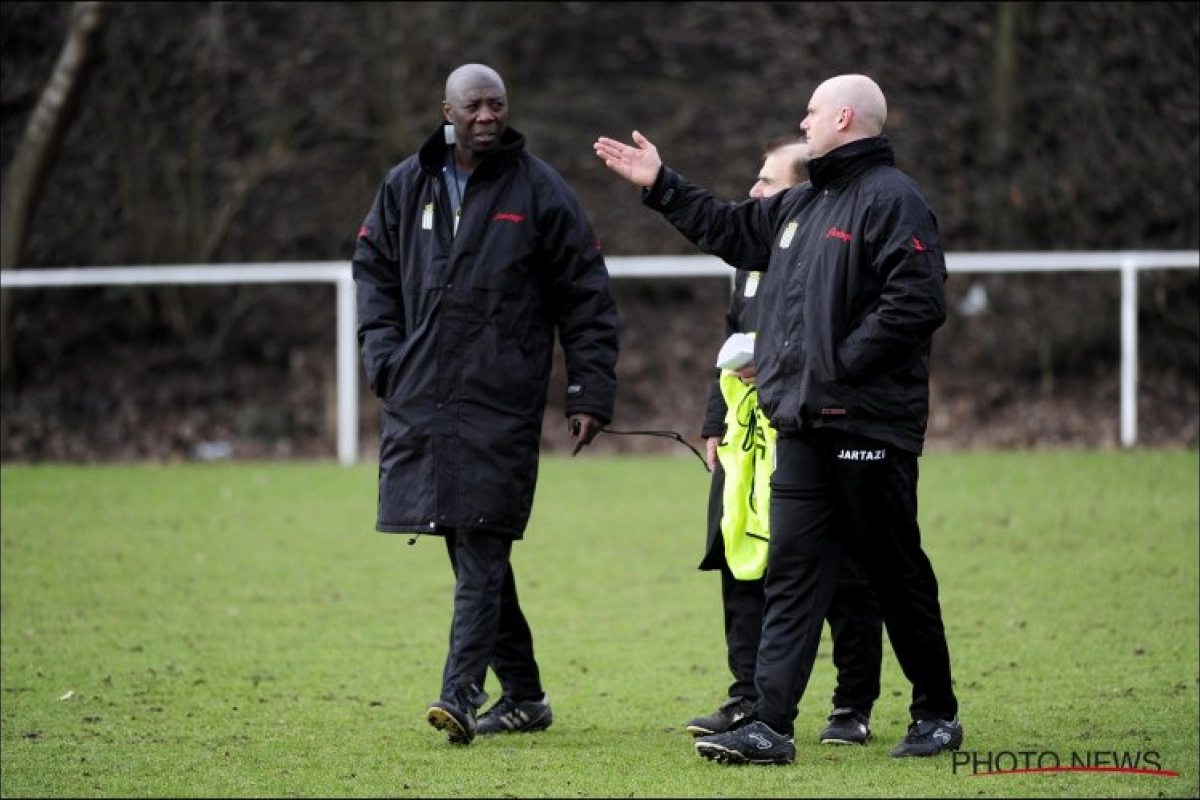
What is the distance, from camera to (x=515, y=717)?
6.29m

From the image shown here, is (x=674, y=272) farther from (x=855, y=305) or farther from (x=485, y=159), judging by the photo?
(x=855, y=305)

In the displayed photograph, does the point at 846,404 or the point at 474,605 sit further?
the point at 474,605

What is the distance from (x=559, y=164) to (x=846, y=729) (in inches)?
511

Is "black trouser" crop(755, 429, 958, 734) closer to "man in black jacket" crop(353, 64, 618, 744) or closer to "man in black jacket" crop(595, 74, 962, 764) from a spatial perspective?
"man in black jacket" crop(595, 74, 962, 764)

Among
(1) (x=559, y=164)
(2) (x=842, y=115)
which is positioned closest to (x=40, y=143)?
(1) (x=559, y=164)

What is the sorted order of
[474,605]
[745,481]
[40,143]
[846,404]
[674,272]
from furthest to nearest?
[40,143], [674,272], [745,481], [474,605], [846,404]

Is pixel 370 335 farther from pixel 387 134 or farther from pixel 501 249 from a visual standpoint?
pixel 387 134

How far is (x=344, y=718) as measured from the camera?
648 centimetres

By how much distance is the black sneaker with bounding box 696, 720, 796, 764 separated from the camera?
17.8 feet

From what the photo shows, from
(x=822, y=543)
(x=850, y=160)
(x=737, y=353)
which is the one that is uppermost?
(x=850, y=160)

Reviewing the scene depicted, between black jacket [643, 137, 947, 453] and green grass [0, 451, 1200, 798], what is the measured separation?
1052 mm

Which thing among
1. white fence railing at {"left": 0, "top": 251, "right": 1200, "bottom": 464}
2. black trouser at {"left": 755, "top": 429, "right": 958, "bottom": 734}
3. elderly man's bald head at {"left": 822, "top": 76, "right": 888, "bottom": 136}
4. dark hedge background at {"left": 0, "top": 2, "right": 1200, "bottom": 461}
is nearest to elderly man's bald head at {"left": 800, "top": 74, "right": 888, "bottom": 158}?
elderly man's bald head at {"left": 822, "top": 76, "right": 888, "bottom": 136}

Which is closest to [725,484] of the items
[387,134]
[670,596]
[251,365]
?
[670,596]

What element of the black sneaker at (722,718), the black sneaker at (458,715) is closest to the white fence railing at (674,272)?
the black sneaker at (722,718)
